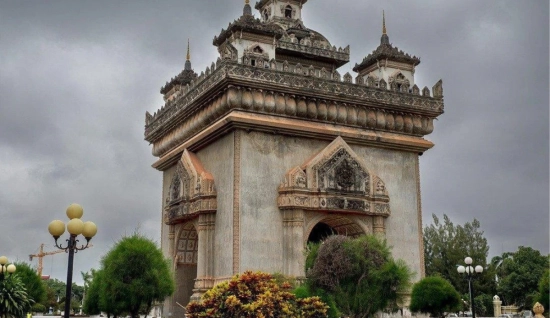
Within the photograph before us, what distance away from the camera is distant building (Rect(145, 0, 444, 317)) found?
19500 mm

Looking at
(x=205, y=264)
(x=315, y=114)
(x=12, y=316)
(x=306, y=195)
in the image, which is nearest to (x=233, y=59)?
(x=315, y=114)

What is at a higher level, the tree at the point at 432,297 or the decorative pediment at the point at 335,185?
the decorative pediment at the point at 335,185

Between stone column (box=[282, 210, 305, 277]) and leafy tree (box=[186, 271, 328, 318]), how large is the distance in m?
3.59

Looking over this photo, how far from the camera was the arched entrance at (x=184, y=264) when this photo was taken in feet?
75.6

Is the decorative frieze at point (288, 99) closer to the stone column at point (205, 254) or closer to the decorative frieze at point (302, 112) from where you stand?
the decorative frieze at point (302, 112)

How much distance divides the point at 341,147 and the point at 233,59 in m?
4.25

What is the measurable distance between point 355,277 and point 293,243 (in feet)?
10.4

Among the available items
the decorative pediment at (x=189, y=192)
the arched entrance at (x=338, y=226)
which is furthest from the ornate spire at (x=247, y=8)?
the arched entrance at (x=338, y=226)

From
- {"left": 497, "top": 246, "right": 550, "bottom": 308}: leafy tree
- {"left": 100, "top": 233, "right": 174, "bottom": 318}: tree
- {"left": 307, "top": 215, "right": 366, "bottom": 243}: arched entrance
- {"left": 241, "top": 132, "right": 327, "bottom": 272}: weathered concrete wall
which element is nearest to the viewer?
{"left": 100, "top": 233, "right": 174, "bottom": 318}: tree

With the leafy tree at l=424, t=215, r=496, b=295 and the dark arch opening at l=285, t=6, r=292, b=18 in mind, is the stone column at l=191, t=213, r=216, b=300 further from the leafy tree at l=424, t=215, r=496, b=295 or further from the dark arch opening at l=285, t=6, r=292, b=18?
the leafy tree at l=424, t=215, r=496, b=295

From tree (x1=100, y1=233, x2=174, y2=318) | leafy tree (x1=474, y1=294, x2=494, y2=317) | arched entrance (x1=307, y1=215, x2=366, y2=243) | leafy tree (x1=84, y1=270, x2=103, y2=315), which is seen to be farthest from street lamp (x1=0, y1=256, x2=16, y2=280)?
leafy tree (x1=474, y1=294, x2=494, y2=317)

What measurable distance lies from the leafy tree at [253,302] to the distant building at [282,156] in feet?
11.2

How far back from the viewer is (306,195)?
65.2 feet

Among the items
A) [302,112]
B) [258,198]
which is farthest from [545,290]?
[302,112]
